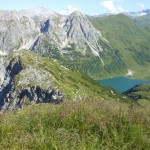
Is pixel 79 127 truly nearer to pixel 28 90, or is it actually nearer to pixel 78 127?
pixel 78 127

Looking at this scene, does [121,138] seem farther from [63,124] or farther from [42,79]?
[42,79]

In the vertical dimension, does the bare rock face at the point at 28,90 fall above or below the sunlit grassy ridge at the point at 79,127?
below

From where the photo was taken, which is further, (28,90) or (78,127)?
(28,90)

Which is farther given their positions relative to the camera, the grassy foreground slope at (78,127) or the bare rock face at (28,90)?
the bare rock face at (28,90)

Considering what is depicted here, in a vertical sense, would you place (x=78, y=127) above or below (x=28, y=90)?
above

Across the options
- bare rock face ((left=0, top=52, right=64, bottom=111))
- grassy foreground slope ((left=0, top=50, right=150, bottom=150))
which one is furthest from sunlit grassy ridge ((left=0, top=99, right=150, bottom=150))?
bare rock face ((left=0, top=52, right=64, bottom=111))

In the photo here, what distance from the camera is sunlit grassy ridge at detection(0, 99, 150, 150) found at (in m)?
9.96

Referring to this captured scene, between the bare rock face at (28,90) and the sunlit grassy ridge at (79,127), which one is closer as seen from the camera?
the sunlit grassy ridge at (79,127)

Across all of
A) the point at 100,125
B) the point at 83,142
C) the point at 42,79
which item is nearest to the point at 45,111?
the point at 100,125

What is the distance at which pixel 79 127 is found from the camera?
11.9 meters

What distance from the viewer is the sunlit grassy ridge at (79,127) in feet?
32.7

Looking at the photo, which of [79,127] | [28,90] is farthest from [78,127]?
[28,90]

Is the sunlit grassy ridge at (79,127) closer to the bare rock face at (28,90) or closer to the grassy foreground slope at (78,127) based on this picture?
the grassy foreground slope at (78,127)

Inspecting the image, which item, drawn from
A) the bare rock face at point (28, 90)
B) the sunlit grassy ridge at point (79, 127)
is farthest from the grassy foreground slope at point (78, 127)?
the bare rock face at point (28, 90)
